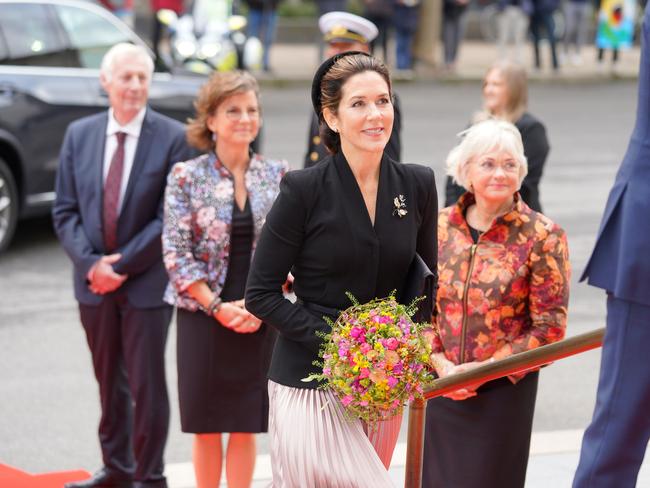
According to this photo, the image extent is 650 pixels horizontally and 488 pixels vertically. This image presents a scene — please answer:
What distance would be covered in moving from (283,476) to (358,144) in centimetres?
106

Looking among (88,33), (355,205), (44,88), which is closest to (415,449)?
(355,205)

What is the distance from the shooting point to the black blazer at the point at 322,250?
12.8 ft

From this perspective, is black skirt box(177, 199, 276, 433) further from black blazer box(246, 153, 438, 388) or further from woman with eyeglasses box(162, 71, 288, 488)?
black blazer box(246, 153, 438, 388)

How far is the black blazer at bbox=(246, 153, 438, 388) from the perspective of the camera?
3887 mm

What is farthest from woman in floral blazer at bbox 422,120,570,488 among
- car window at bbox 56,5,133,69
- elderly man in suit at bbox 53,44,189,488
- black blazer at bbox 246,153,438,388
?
car window at bbox 56,5,133,69

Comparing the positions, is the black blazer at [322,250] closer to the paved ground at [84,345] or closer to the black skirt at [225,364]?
the black skirt at [225,364]

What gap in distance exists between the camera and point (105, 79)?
6164 millimetres

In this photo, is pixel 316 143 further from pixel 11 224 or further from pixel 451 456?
pixel 11 224

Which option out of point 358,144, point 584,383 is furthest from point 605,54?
point 358,144

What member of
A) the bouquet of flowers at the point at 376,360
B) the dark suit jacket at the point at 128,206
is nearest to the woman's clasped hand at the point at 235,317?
the dark suit jacket at the point at 128,206

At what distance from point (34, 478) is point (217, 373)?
1.21 metres

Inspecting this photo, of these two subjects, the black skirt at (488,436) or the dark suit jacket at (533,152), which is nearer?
the black skirt at (488,436)

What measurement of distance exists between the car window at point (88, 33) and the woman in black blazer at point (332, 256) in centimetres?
743

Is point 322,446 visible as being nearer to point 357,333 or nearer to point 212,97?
point 357,333
